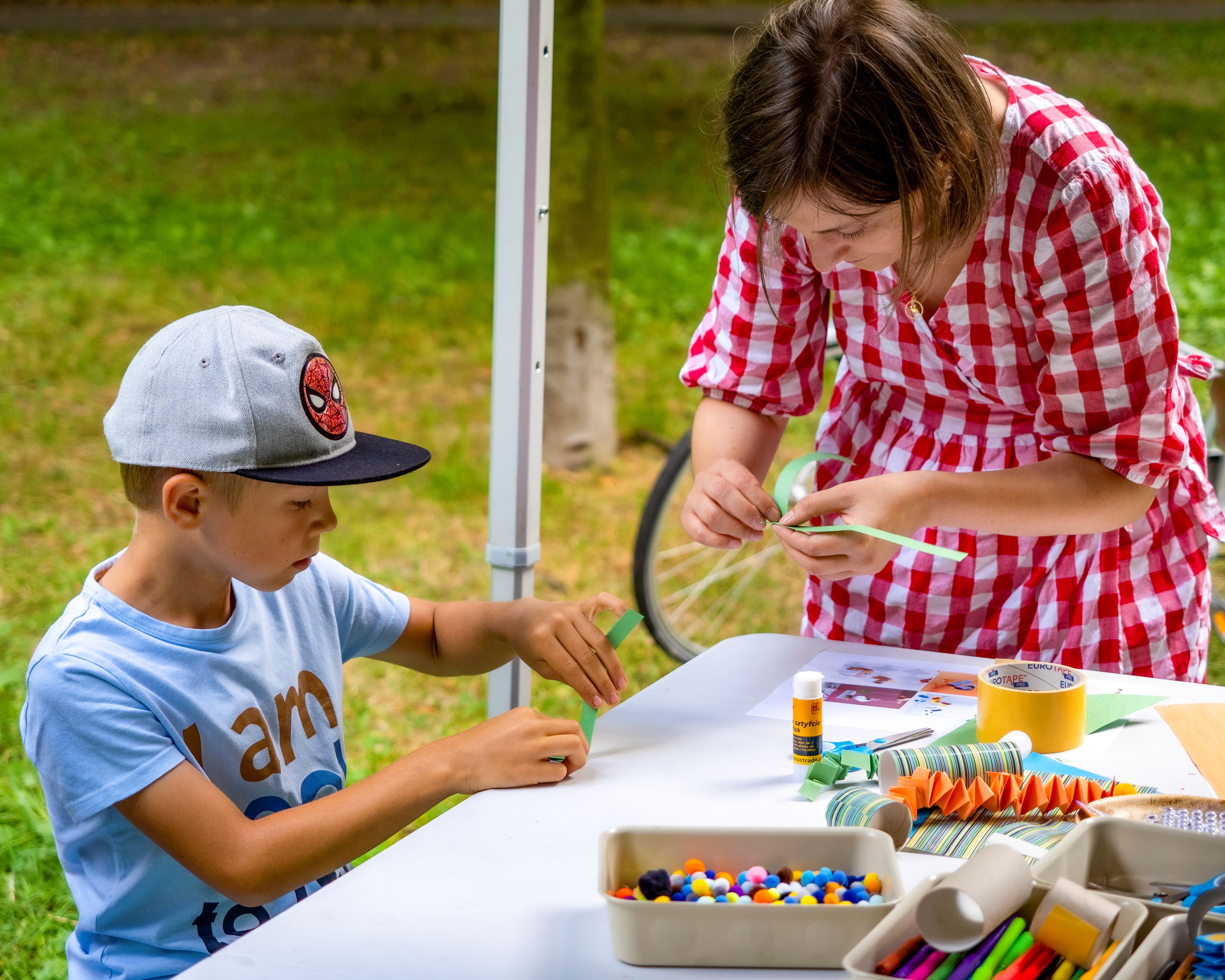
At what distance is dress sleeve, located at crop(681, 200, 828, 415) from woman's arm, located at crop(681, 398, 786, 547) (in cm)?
3

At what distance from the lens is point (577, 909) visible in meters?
1.17

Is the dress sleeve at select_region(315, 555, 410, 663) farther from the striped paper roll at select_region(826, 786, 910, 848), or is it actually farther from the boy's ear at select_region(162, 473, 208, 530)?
the striped paper roll at select_region(826, 786, 910, 848)

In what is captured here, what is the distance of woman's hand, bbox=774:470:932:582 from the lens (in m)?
1.59

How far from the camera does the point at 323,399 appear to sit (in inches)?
58.6

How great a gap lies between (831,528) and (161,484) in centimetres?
80

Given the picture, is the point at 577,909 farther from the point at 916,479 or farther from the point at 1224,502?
the point at 1224,502

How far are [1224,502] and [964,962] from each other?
2838 mm

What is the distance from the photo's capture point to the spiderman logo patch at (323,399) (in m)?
1.45

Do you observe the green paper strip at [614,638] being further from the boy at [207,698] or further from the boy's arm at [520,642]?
the boy at [207,698]

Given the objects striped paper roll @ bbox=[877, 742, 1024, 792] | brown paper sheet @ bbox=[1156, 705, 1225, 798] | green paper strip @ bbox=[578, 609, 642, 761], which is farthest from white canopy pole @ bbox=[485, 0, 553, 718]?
brown paper sheet @ bbox=[1156, 705, 1225, 798]

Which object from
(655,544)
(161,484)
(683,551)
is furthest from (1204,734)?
(683,551)

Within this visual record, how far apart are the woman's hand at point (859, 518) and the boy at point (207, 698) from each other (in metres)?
0.39

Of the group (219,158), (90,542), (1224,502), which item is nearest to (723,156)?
(1224,502)

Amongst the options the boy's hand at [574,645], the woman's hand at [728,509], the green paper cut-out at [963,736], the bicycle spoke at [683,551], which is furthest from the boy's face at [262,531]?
the bicycle spoke at [683,551]
